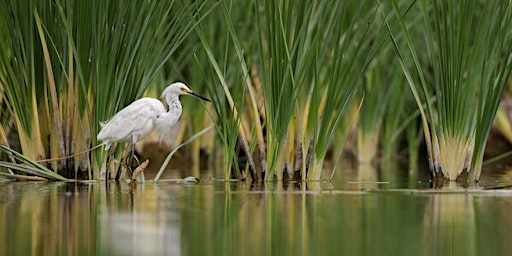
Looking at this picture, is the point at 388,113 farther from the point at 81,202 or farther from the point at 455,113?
the point at 81,202

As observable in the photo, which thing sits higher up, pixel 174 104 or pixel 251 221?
pixel 174 104

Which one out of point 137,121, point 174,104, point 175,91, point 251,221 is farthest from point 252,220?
point 175,91

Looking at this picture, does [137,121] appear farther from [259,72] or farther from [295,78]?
[295,78]

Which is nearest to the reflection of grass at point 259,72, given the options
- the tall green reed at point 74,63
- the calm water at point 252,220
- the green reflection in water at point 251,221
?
the tall green reed at point 74,63

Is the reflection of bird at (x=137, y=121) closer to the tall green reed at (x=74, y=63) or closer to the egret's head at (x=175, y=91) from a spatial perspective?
the egret's head at (x=175, y=91)

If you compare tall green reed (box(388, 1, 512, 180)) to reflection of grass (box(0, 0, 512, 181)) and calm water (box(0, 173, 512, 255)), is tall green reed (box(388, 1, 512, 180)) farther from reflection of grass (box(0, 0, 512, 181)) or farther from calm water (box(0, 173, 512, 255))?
calm water (box(0, 173, 512, 255))

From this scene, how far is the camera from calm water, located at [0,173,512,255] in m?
5.12

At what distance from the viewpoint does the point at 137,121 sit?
357 inches

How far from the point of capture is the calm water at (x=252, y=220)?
5117mm

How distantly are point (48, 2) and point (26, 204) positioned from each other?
2.45 metres

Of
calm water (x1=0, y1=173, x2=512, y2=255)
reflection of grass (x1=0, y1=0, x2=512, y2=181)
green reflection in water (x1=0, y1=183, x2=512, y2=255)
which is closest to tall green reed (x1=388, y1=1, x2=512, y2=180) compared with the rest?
reflection of grass (x1=0, y1=0, x2=512, y2=181)

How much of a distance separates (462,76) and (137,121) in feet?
8.63

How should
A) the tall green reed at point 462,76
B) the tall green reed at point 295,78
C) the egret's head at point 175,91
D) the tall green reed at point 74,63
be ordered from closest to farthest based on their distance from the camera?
the tall green reed at point 295,78 → the tall green reed at point 74,63 → the tall green reed at point 462,76 → the egret's head at point 175,91

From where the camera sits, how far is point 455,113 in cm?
955
